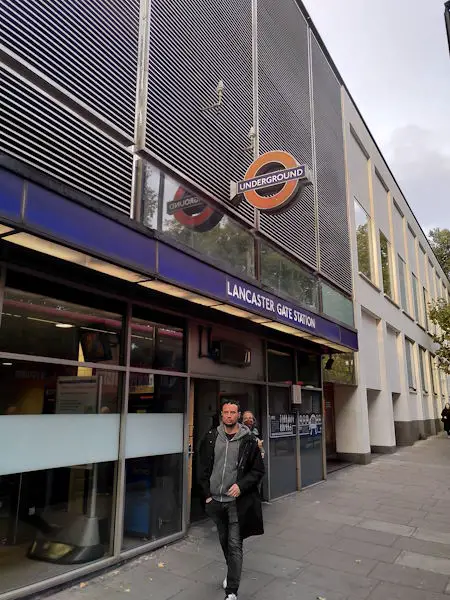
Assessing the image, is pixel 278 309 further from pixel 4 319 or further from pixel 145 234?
pixel 4 319

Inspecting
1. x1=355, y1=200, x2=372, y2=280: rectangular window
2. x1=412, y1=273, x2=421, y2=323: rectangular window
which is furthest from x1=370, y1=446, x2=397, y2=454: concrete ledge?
x1=412, y1=273, x2=421, y2=323: rectangular window

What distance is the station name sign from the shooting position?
6801 mm

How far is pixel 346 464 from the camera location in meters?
14.1

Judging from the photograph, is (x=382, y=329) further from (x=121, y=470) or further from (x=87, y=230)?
(x=87, y=230)

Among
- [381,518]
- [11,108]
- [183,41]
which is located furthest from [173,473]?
[183,41]

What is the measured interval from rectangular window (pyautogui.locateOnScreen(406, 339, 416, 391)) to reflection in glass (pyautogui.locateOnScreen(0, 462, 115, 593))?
18304 millimetres

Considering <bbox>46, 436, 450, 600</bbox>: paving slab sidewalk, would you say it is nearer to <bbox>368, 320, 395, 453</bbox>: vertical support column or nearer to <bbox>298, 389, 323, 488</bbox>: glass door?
<bbox>298, 389, 323, 488</bbox>: glass door

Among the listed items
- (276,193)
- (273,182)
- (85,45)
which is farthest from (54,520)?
(276,193)

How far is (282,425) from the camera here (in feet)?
32.2

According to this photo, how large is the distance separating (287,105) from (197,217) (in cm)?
587

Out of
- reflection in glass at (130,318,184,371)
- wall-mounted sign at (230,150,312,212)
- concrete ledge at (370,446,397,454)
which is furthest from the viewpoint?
concrete ledge at (370,446,397,454)

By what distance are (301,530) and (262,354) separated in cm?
333

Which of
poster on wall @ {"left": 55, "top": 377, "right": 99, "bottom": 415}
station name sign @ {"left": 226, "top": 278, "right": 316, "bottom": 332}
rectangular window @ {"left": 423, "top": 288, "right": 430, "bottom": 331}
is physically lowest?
poster on wall @ {"left": 55, "top": 377, "right": 99, "bottom": 415}

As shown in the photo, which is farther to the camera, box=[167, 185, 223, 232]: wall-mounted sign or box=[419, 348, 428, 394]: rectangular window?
box=[419, 348, 428, 394]: rectangular window
